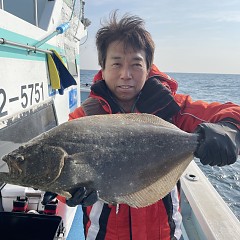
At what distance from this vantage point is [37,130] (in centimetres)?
407

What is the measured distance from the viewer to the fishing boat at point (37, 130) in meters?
2.60

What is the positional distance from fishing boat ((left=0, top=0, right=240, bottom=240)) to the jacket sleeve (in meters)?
1.21

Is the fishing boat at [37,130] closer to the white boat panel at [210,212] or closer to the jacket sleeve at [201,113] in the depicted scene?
the white boat panel at [210,212]

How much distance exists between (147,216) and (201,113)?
0.95 meters

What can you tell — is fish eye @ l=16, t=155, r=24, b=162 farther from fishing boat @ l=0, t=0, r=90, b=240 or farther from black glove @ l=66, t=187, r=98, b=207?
fishing boat @ l=0, t=0, r=90, b=240

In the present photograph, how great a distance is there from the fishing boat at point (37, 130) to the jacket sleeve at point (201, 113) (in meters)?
1.21

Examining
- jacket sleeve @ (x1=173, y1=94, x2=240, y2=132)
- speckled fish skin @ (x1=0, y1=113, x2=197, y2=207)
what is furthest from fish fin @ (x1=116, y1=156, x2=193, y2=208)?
jacket sleeve @ (x1=173, y1=94, x2=240, y2=132)

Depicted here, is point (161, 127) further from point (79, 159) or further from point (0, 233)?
point (0, 233)

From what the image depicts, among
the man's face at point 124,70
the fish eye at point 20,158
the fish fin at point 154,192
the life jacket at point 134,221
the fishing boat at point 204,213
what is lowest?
the fishing boat at point 204,213

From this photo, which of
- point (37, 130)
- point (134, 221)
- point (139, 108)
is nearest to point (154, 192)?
point (134, 221)

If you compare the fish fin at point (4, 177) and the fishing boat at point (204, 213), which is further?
the fishing boat at point (204, 213)

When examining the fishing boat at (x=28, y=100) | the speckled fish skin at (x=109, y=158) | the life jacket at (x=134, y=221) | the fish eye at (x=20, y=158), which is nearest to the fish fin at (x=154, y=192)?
the speckled fish skin at (x=109, y=158)

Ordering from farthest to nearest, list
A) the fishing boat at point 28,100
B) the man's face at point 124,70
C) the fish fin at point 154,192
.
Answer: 1. the fishing boat at point 28,100
2. the man's face at point 124,70
3. the fish fin at point 154,192

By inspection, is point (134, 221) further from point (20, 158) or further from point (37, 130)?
point (37, 130)
